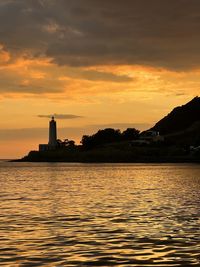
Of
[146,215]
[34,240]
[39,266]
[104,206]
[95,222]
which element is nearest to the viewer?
[39,266]

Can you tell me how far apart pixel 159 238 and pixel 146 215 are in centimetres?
1164

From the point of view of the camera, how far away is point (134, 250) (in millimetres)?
26766

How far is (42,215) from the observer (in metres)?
42.2

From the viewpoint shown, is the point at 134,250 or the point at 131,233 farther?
the point at 131,233

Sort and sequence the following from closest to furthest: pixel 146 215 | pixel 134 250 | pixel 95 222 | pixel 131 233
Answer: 1. pixel 134 250
2. pixel 131 233
3. pixel 95 222
4. pixel 146 215

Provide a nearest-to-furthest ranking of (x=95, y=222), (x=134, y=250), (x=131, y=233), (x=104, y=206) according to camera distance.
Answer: (x=134, y=250) < (x=131, y=233) < (x=95, y=222) < (x=104, y=206)

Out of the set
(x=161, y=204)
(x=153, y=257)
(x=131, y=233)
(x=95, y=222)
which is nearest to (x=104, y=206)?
(x=161, y=204)

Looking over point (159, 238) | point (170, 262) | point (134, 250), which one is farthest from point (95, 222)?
point (170, 262)

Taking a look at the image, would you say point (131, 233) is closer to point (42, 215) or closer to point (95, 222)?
point (95, 222)

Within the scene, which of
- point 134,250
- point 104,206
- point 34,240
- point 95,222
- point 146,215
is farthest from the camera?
point 104,206

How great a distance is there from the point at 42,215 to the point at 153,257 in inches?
735

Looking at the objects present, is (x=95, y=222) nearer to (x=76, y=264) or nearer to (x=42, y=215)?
(x=42, y=215)

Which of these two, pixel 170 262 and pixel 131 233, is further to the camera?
pixel 131 233

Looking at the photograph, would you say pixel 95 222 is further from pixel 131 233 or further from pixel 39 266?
pixel 39 266
